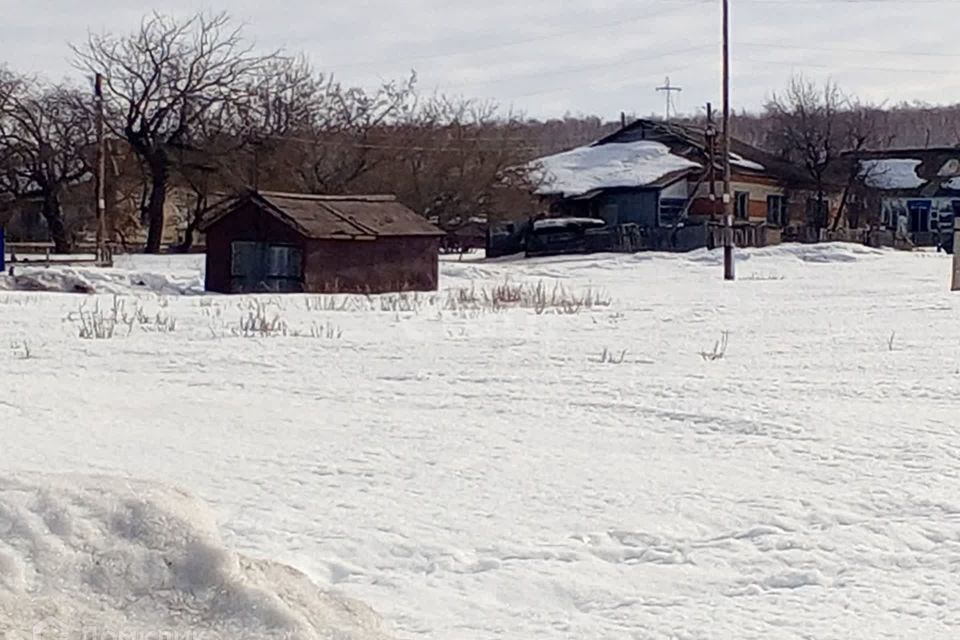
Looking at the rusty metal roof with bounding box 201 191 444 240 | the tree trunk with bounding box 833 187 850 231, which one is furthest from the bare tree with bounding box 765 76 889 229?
the rusty metal roof with bounding box 201 191 444 240

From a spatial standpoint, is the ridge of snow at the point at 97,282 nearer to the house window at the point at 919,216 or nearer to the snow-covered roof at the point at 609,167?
the snow-covered roof at the point at 609,167

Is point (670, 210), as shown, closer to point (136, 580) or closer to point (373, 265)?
point (373, 265)

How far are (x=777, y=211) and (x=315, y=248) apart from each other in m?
41.5

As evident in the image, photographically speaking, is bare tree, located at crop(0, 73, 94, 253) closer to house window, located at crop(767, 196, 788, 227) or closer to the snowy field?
house window, located at crop(767, 196, 788, 227)

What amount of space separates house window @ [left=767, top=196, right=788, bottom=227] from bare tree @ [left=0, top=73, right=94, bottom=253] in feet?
103

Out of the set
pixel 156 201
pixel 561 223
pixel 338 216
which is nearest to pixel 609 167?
pixel 561 223

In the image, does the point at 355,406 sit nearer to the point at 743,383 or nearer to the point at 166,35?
the point at 743,383

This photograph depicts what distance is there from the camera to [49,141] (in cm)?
5694

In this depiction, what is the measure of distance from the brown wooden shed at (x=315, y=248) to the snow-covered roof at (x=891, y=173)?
143ft

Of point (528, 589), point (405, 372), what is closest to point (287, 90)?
point (405, 372)

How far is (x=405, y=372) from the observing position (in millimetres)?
11719

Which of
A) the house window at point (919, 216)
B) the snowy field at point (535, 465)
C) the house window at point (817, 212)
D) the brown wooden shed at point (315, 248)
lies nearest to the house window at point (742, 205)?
the house window at point (817, 212)

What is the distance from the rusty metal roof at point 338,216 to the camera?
30703mm

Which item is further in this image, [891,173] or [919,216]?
[891,173]
